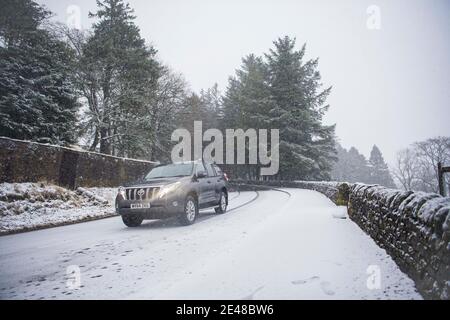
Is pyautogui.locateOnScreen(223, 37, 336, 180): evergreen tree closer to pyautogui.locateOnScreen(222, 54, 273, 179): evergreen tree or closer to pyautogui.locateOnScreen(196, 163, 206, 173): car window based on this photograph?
pyautogui.locateOnScreen(222, 54, 273, 179): evergreen tree

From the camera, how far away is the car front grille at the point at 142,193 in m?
7.89

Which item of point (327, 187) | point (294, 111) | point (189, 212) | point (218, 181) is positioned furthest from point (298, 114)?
point (189, 212)

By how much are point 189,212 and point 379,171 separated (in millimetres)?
93092

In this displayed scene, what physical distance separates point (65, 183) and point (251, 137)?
3063cm

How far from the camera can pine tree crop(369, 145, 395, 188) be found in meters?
86.9

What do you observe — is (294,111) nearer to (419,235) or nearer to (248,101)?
(248,101)

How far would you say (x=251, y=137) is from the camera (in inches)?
1660

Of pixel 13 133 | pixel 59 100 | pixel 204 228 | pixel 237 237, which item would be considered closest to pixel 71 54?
pixel 59 100

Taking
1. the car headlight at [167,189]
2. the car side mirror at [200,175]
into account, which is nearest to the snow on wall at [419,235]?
the car headlight at [167,189]

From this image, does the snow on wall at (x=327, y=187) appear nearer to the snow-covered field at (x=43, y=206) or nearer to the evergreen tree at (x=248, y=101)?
the evergreen tree at (x=248, y=101)

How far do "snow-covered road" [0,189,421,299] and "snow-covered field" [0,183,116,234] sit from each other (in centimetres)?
207

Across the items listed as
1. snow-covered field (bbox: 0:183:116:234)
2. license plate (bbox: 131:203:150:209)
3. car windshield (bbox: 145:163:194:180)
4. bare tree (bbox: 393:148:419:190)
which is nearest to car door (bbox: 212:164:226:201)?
car windshield (bbox: 145:163:194:180)

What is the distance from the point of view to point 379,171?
289 ft
